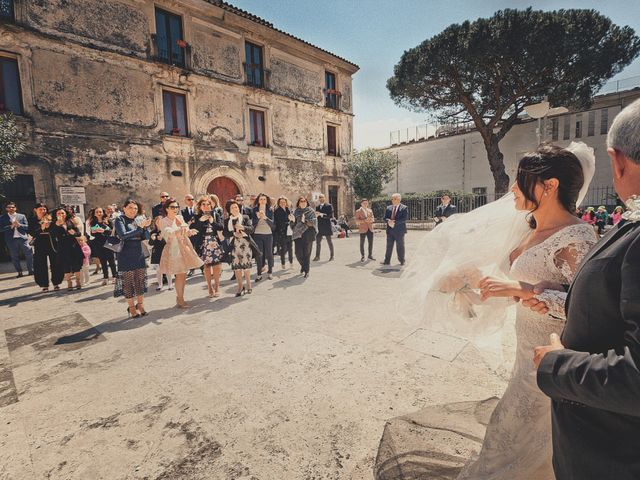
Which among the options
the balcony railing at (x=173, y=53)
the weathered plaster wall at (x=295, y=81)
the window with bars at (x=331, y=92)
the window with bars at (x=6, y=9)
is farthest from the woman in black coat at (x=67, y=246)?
the window with bars at (x=331, y=92)

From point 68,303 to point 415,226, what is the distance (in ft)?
59.5

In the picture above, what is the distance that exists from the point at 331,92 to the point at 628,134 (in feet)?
66.1

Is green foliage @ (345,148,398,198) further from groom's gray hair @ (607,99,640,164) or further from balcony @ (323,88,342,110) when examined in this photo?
groom's gray hair @ (607,99,640,164)

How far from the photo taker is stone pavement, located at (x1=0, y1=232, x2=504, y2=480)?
205 centimetres

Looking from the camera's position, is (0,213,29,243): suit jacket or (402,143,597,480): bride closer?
(402,143,597,480): bride

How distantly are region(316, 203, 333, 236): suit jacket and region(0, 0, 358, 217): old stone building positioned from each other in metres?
7.03

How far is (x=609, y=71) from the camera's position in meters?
18.5

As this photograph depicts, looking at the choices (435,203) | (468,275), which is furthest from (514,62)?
(468,275)

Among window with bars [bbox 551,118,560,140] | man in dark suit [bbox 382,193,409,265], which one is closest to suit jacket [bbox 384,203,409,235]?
man in dark suit [bbox 382,193,409,265]

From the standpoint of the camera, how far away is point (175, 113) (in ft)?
43.5

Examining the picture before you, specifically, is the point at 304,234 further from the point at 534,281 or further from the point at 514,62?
the point at 514,62

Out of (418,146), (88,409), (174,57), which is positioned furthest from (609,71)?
(88,409)

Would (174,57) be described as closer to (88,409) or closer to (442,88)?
(88,409)

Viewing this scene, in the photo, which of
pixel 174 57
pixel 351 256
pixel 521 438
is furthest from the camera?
pixel 174 57
